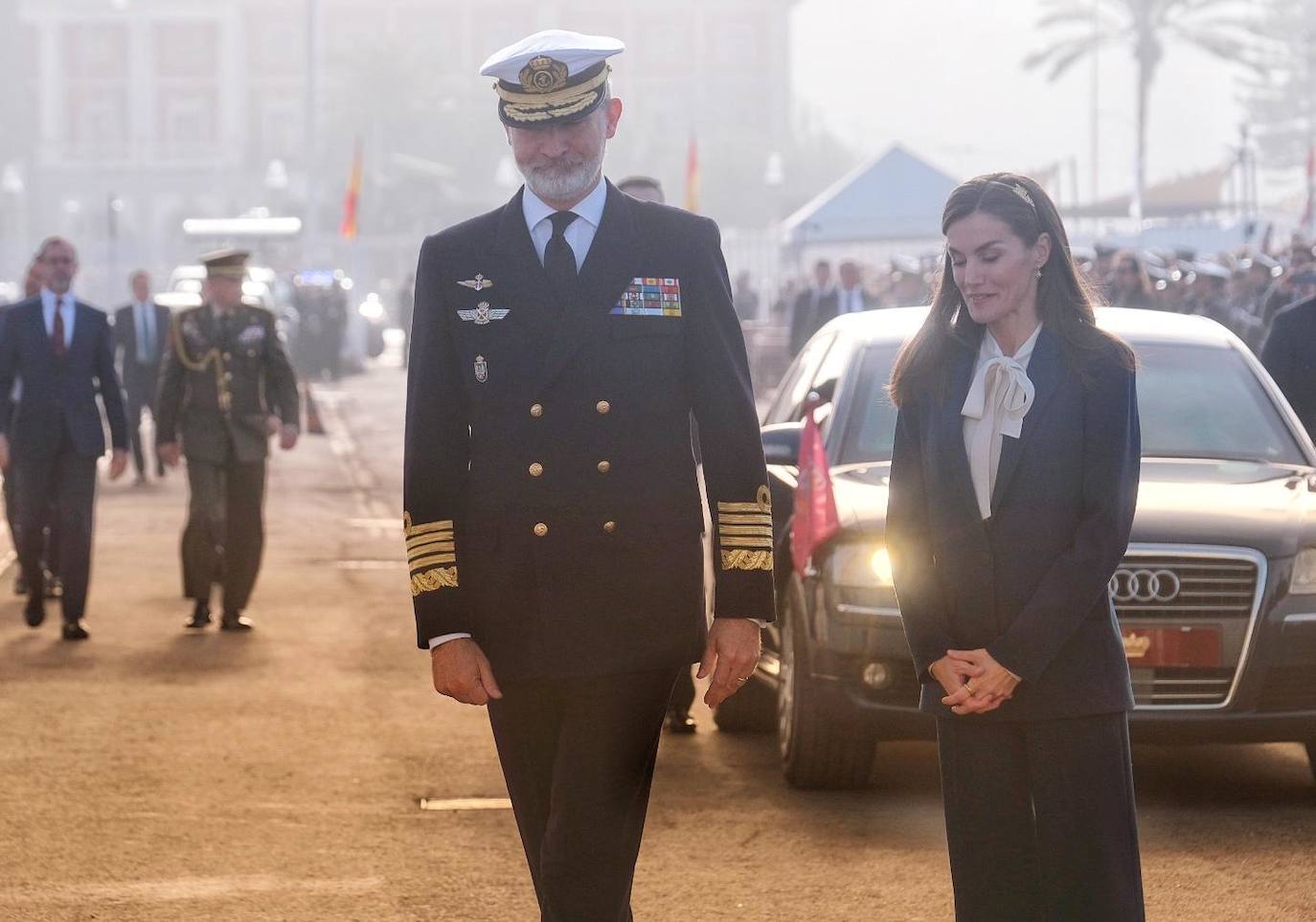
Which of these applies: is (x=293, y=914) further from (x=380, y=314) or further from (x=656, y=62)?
(x=656, y=62)

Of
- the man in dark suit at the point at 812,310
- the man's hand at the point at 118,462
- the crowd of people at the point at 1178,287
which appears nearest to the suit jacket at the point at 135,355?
the man in dark suit at the point at 812,310

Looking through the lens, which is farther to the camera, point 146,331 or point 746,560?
point 146,331

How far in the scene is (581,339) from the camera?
4.28 m

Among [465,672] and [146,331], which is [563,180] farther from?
[146,331]

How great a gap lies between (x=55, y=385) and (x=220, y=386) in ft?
2.61

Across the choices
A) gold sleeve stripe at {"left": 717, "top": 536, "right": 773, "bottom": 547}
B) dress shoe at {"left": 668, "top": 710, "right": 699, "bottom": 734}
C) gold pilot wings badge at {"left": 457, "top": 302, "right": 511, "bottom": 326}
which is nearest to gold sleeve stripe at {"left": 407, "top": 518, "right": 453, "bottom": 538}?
gold pilot wings badge at {"left": 457, "top": 302, "right": 511, "bottom": 326}

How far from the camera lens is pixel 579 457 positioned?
14.0 feet

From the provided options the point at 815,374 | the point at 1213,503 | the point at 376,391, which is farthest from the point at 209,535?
the point at 376,391

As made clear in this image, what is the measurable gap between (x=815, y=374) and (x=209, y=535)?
4.36 metres

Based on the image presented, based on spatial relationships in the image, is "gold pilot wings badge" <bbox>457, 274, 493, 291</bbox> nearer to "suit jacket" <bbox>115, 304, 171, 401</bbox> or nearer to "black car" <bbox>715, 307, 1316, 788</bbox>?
"black car" <bbox>715, 307, 1316, 788</bbox>

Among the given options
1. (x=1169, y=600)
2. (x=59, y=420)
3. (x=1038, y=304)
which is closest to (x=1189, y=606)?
(x=1169, y=600)

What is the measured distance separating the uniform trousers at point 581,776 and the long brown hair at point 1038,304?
2.36 feet

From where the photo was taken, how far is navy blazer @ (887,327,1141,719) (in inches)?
168

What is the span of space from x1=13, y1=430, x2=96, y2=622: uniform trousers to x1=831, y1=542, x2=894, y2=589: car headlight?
17.3ft
